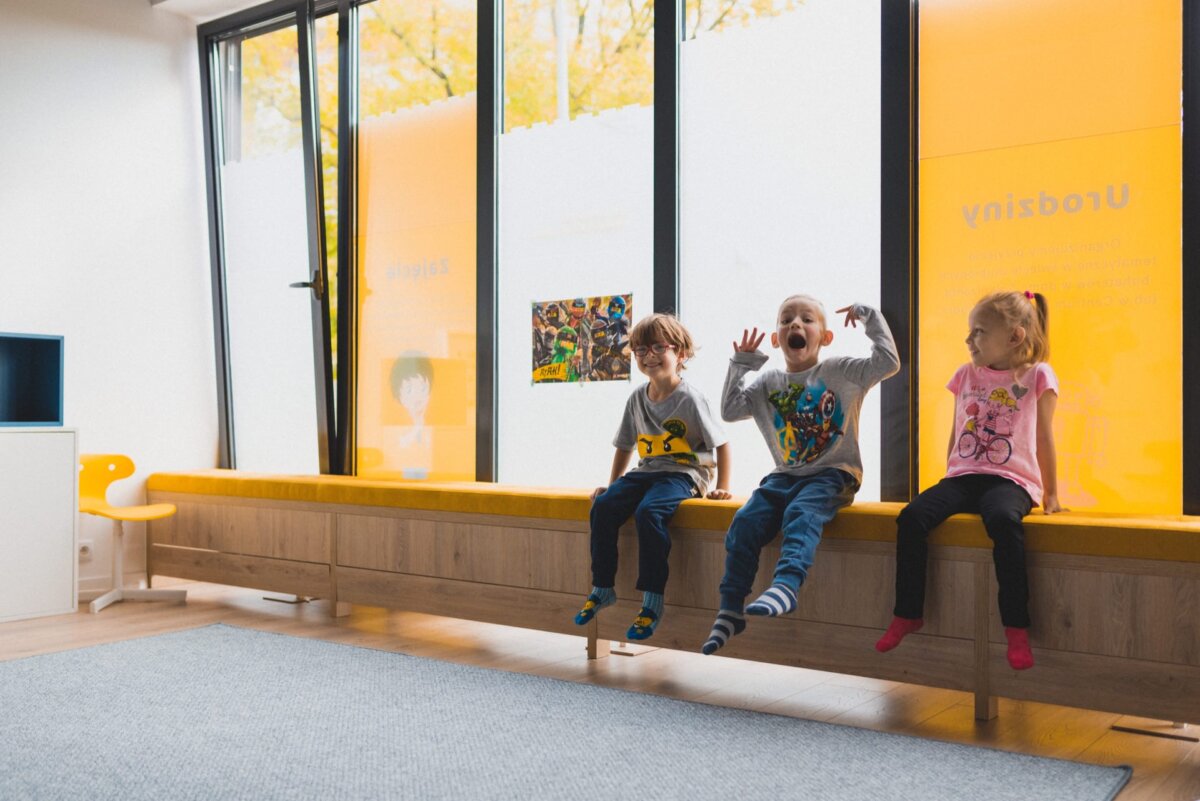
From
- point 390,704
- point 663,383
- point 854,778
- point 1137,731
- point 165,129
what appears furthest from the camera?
point 165,129

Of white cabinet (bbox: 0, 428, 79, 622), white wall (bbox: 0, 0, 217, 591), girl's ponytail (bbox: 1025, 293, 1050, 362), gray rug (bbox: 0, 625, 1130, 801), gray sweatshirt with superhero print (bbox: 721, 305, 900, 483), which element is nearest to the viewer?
gray rug (bbox: 0, 625, 1130, 801)

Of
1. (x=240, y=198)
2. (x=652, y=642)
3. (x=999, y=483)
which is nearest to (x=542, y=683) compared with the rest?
(x=652, y=642)

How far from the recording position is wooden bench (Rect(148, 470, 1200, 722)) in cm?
259

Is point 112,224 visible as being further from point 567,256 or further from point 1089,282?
point 1089,282

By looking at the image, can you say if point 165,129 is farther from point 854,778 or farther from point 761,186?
point 854,778

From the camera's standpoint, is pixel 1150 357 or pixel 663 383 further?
pixel 663 383

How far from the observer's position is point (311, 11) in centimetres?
500

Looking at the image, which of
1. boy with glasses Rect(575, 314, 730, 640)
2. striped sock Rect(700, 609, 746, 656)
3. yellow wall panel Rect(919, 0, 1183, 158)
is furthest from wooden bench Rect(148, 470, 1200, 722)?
yellow wall panel Rect(919, 0, 1183, 158)

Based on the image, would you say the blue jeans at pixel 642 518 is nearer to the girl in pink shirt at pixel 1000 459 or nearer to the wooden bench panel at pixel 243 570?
the girl in pink shirt at pixel 1000 459

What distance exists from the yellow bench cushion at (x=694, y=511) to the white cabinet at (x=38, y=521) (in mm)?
572

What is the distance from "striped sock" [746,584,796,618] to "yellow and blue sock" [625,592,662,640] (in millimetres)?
492

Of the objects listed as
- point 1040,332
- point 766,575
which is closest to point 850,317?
point 1040,332

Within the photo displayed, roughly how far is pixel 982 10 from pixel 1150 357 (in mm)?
1175

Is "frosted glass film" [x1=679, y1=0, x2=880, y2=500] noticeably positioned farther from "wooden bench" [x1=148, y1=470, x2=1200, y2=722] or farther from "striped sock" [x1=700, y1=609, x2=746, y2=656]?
"striped sock" [x1=700, y1=609, x2=746, y2=656]
